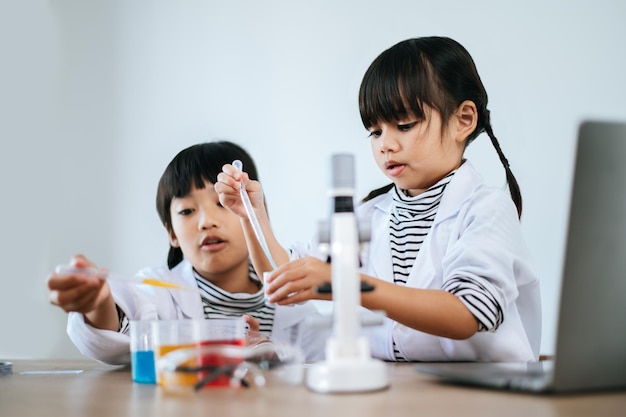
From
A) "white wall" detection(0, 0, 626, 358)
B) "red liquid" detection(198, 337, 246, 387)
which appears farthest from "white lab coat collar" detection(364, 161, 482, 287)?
"white wall" detection(0, 0, 626, 358)

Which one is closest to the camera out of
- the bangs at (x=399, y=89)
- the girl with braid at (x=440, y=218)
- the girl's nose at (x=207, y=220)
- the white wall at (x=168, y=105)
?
the girl with braid at (x=440, y=218)

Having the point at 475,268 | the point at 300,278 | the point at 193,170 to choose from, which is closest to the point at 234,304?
the point at 193,170

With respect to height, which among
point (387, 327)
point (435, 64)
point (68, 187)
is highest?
point (435, 64)

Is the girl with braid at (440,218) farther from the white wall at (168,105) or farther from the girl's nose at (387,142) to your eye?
the white wall at (168,105)

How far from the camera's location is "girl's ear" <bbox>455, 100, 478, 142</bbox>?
4.48 feet

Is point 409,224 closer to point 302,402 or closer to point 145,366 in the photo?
point 145,366

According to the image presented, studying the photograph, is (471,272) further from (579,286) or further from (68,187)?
(68,187)

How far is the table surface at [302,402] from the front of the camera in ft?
1.92

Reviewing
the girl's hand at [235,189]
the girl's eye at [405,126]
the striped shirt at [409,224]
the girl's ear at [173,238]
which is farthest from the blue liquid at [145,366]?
the girl's ear at [173,238]

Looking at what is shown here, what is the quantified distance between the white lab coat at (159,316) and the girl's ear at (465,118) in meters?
0.47

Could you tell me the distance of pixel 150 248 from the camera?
256 centimetres

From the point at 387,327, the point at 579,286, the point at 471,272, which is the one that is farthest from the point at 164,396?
the point at 387,327

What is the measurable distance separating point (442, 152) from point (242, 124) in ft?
4.36

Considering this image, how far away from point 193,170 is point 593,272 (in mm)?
1216
